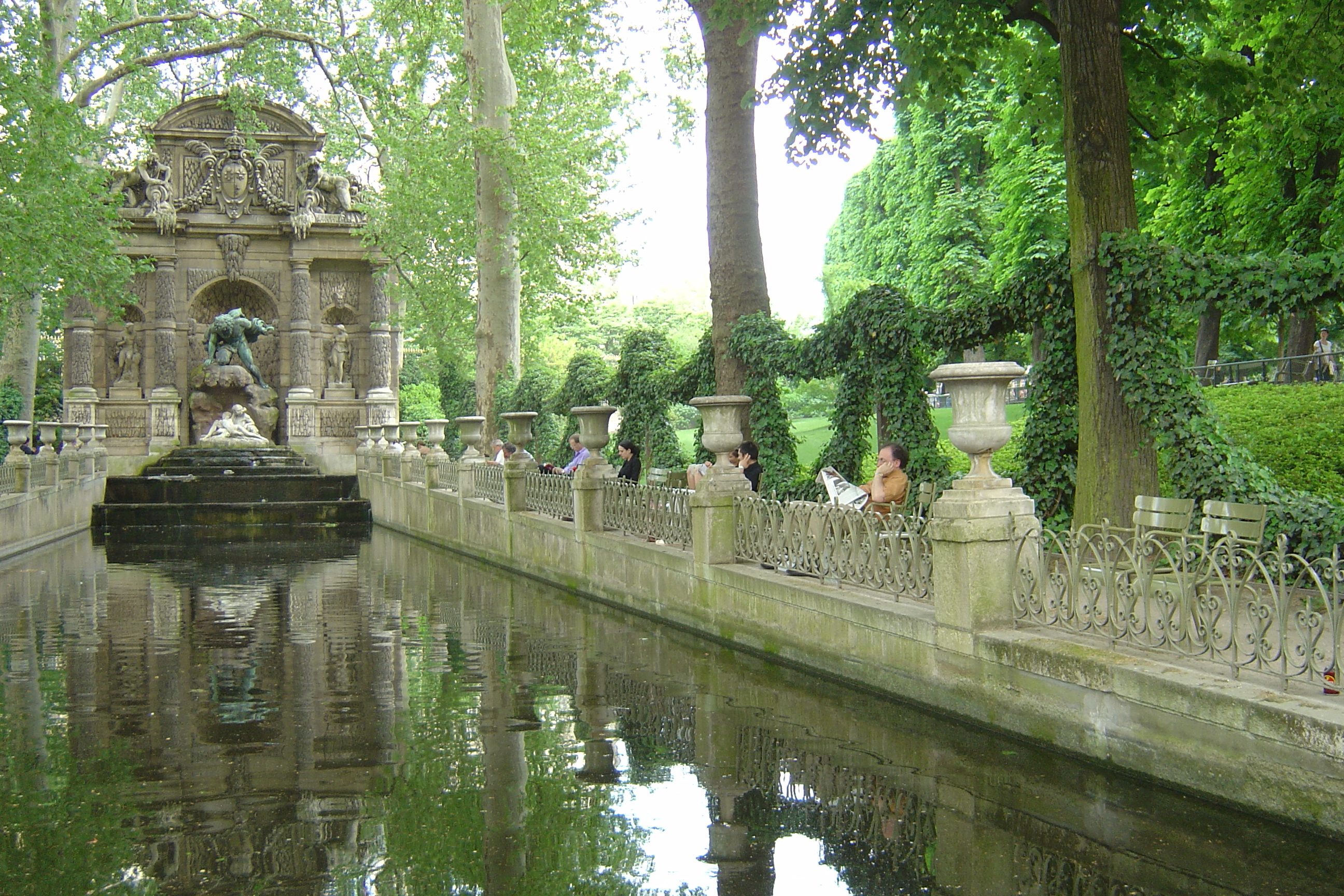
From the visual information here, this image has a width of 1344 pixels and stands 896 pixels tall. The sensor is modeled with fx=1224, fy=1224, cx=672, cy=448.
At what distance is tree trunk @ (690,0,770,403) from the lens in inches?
563

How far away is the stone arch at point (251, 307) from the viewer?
34562 millimetres

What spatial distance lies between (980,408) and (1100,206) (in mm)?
3248

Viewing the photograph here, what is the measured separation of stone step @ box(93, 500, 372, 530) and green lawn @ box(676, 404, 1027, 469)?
25.9ft

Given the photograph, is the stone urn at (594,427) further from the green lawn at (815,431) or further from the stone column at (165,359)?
the stone column at (165,359)

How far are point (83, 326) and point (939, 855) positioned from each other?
32.5 metres

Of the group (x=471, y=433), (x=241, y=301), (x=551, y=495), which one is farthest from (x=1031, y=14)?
(x=241, y=301)

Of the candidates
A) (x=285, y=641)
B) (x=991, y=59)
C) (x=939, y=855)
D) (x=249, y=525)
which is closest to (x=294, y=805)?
(x=939, y=855)

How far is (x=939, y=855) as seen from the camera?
16.6ft

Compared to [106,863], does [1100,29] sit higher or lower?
higher

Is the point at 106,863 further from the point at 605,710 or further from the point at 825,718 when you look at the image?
the point at 825,718

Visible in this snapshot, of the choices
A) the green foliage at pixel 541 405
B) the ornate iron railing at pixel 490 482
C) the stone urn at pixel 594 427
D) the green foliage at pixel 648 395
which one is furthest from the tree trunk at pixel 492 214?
Answer: the stone urn at pixel 594 427

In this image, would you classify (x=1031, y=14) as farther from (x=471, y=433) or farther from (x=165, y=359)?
(x=165, y=359)

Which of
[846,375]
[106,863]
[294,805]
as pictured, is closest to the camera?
[106,863]

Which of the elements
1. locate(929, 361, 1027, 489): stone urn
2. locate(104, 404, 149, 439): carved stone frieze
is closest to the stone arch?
locate(104, 404, 149, 439): carved stone frieze
